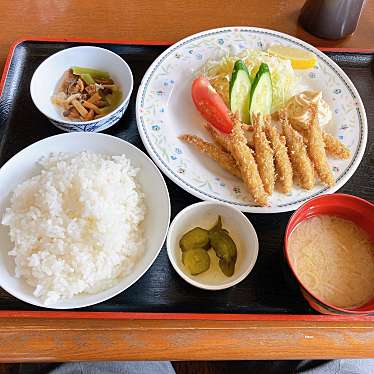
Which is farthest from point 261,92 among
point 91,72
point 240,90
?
point 91,72

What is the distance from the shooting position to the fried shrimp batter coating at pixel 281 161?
4.66 ft

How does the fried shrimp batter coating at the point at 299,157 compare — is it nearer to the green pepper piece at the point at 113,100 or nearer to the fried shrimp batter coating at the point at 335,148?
the fried shrimp batter coating at the point at 335,148

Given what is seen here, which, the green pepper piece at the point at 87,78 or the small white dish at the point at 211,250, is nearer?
the small white dish at the point at 211,250

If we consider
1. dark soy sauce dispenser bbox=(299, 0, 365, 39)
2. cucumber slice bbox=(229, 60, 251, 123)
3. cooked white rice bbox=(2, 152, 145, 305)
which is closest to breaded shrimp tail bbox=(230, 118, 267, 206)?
cucumber slice bbox=(229, 60, 251, 123)

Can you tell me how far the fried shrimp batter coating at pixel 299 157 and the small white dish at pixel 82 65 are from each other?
560 mm

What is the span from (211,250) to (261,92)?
642 millimetres

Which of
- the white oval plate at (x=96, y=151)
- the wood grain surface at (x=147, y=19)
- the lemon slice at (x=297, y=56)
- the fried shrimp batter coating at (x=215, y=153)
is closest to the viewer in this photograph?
the white oval plate at (x=96, y=151)

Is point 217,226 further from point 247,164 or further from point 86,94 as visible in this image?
point 86,94

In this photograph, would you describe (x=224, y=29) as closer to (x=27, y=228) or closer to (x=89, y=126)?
(x=89, y=126)

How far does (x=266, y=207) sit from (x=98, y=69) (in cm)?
81

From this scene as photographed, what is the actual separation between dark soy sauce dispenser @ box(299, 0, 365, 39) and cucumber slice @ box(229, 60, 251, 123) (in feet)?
1.51

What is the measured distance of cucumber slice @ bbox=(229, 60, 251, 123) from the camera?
1.59 meters

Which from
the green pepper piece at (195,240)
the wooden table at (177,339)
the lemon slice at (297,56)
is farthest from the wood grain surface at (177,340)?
the lemon slice at (297,56)

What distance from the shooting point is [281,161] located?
4.76ft
